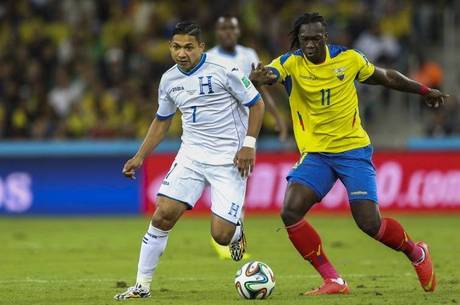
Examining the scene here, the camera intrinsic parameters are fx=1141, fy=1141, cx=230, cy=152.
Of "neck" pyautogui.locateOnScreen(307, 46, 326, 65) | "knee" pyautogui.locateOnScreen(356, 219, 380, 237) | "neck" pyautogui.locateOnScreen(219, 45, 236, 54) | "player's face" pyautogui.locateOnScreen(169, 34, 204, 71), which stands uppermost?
"player's face" pyautogui.locateOnScreen(169, 34, 204, 71)

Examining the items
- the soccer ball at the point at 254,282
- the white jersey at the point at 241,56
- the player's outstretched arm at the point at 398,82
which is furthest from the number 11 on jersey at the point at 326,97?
the white jersey at the point at 241,56

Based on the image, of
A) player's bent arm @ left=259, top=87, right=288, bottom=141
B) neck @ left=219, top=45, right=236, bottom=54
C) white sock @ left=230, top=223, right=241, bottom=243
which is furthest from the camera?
neck @ left=219, top=45, right=236, bottom=54

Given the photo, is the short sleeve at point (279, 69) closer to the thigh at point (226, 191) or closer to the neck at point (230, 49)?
the thigh at point (226, 191)

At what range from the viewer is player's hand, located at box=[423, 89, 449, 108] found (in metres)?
9.95

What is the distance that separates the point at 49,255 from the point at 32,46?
10.9 meters

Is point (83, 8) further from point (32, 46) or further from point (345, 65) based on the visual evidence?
point (345, 65)

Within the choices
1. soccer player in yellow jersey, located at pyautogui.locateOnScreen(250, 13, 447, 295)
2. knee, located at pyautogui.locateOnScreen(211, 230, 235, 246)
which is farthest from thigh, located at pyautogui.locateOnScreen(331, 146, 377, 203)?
knee, located at pyautogui.locateOnScreen(211, 230, 235, 246)

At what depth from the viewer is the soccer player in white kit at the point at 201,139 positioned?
9.71 m

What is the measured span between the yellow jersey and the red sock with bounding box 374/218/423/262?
74 cm

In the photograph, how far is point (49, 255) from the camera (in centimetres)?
1461

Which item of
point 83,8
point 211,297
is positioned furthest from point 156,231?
point 83,8

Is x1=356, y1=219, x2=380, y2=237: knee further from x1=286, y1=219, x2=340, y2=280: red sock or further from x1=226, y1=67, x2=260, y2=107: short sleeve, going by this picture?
x1=226, y1=67, x2=260, y2=107: short sleeve

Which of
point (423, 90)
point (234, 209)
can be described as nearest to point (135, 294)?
point (234, 209)

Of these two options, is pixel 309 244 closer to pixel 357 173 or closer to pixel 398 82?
pixel 357 173
